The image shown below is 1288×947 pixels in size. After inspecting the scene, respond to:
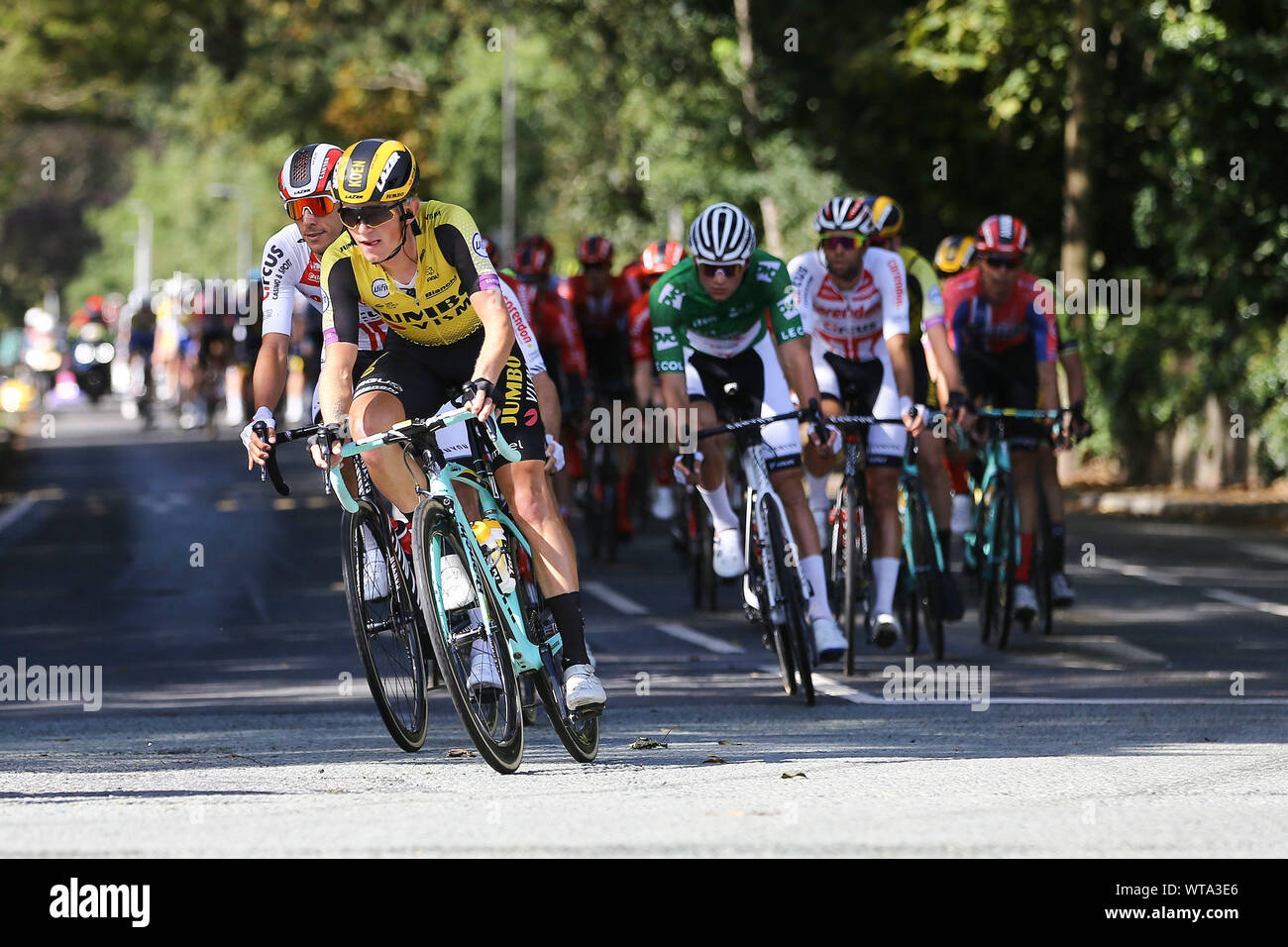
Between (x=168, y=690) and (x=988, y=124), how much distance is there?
18.1m

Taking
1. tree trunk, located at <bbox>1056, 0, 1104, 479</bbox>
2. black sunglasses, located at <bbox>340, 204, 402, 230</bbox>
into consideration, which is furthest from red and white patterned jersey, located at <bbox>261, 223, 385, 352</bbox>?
tree trunk, located at <bbox>1056, 0, 1104, 479</bbox>

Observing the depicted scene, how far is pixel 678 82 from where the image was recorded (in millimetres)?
34156

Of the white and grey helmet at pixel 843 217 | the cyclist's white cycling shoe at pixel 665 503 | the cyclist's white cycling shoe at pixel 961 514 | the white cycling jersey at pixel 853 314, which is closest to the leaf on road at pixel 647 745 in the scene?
the white cycling jersey at pixel 853 314

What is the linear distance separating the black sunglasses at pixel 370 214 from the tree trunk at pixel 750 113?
24.1 m

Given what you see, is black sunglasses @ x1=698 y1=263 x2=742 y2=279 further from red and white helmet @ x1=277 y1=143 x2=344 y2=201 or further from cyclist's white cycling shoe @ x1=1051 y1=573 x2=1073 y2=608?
cyclist's white cycling shoe @ x1=1051 y1=573 x2=1073 y2=608

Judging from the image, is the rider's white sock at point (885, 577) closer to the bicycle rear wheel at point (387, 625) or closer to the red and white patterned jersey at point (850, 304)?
the red and white patterned jersey at point (850, 304)

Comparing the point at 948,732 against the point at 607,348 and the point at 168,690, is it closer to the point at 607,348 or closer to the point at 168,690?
the point at 168,690

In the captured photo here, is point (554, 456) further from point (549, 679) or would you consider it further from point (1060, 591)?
point (1060, 591)

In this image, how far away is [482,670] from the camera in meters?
7.10

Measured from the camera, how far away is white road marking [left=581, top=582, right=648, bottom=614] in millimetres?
13148

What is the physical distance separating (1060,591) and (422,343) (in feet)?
16.7

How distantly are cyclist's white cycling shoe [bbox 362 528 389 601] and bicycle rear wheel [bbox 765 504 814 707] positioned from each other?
6.43 ft

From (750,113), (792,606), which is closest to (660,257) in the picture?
(792,606)

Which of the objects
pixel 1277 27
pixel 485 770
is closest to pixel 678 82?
pixel 1277 27
